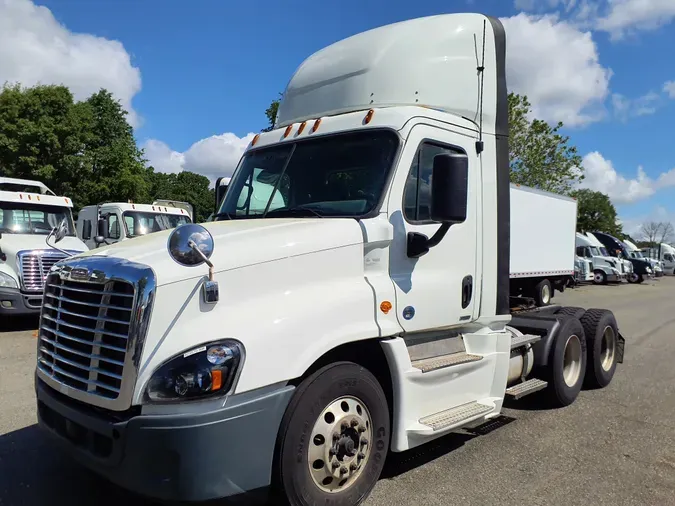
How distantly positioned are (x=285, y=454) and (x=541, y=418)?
11.6 feet

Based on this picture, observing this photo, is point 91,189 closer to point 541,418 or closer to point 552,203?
point 552,203

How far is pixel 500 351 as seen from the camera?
4652 mm

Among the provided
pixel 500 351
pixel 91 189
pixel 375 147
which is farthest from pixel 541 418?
pixel 91 189

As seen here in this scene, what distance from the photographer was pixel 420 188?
13.0ft

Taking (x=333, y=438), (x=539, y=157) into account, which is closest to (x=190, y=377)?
(x=333, y=438)

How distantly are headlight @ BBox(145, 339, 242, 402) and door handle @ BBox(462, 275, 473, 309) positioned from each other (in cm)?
223

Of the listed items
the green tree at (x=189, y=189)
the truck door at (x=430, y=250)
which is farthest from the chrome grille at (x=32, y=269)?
the green tree at (x=189, y=189)

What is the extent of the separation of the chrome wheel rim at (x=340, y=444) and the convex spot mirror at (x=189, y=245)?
1.19 metres

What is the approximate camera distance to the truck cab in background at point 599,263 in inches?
1235

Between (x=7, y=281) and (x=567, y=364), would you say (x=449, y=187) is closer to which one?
(x=567, y=364)

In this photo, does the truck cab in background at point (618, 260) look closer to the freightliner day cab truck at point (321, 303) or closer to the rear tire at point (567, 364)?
the rear tire at point (567, 364)

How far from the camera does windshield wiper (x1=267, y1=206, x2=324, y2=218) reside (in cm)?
387

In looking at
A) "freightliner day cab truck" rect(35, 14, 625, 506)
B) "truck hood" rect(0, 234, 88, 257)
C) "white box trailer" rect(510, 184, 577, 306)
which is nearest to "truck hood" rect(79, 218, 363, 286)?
"freightliner day cab truck" rect(35, 14, 625, 506)

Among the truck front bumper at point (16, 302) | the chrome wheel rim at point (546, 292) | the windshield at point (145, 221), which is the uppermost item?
the windshield at point (145, 221)
